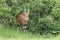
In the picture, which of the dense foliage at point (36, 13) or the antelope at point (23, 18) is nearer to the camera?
the dense foliage at point (36, 13)

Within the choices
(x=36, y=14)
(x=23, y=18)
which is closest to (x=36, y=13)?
(x=36, y=14)

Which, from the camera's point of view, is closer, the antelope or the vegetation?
the vegetation

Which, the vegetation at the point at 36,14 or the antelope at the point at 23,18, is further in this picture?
the antelope at the point at 23,18

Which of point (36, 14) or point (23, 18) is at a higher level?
point (36, 14)

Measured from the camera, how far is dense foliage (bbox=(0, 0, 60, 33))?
41.3 ft

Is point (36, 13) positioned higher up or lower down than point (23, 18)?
higher up

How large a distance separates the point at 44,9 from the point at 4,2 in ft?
6.69

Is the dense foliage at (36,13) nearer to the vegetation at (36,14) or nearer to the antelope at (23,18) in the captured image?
the vegetation at (36,14)

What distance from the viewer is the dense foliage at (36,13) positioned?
495 inches

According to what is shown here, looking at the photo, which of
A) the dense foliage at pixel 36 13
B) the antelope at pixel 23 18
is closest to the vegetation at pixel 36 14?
the dense foliage at pixel 36 13

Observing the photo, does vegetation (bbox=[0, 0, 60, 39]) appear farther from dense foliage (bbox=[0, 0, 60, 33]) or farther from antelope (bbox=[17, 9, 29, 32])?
antelope (bbox=[17, 9, 29, 32])

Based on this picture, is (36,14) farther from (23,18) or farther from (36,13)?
(23,18)

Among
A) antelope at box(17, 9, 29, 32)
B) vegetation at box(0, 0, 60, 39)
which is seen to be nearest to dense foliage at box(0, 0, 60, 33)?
vegetation at box(0, 0, 60, 39)

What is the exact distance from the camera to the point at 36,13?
1335 centimetres
